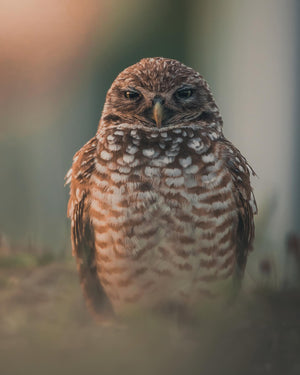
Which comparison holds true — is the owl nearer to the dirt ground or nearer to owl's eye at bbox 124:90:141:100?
owl's eye at bbox 124:90:141:100

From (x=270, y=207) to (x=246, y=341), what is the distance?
60 centimetres

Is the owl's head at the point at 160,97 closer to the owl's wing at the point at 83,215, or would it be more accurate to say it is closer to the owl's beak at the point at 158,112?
the owl's beak at the point at 158,112

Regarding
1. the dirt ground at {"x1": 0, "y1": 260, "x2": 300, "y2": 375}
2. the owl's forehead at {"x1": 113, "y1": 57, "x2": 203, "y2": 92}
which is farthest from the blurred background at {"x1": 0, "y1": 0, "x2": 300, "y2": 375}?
the owl's forehead at {"x1": 113, "y1": 57, "x2": 203, "y2": 92}

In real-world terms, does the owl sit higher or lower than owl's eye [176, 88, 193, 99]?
lower

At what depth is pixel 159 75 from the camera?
991mm

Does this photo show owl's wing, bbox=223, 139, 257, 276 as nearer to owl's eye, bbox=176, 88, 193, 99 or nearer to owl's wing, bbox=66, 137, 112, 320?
owl's eye, bbox=176, 88, 193, 99

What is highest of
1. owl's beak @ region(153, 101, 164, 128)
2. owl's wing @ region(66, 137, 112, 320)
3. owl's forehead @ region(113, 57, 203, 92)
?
owl's forehead @ region(113, 57, 203, 92)

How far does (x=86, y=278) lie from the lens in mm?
1027

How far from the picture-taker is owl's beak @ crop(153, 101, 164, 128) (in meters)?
0.97

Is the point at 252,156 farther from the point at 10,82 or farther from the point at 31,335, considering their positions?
the point at 31,335

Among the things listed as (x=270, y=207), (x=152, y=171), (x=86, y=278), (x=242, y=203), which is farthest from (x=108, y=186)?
(x=270, y=207)

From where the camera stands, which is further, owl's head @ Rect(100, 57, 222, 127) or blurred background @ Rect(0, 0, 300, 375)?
owl's head @ Rect(100, 57, 222, 127)

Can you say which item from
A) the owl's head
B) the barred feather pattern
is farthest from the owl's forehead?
the barred feather pattern

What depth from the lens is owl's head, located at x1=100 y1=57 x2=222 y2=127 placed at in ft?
3.26
